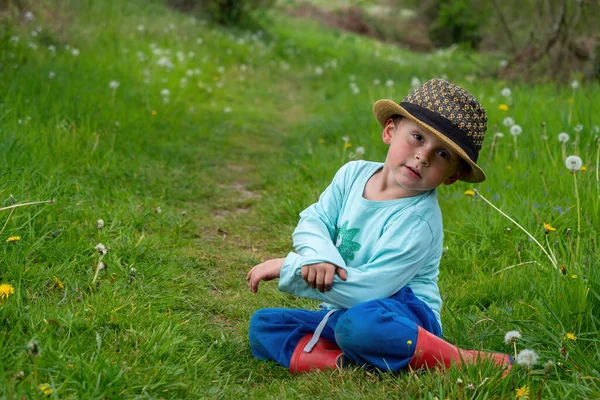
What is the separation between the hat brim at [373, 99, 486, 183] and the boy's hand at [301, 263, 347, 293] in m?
0.62

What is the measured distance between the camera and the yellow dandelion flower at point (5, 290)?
98.3 inches

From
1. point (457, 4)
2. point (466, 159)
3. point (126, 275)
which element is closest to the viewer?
point (466, 159)

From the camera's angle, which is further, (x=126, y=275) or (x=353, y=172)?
(x=126, y=275)

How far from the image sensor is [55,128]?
15.5 ft

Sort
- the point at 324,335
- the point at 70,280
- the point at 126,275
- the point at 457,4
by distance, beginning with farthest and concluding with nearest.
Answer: the point at 457,4 < the point at 126,275 < the point at 70,280 < the point at 324,335

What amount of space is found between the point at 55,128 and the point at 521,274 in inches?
135

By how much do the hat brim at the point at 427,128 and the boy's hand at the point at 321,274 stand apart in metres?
0.62

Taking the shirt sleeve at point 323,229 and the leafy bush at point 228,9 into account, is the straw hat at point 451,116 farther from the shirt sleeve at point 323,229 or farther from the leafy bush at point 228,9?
the leafy bush at point 228,9

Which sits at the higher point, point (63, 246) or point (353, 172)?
point (353, 172)

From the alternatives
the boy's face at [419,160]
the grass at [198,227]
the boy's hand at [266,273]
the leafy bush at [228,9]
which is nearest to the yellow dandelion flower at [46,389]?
the grass at [198,227]

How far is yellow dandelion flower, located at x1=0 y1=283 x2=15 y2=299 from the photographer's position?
250 cm

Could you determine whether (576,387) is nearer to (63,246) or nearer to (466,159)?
(466,159)

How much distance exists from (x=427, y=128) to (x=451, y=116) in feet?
0.36

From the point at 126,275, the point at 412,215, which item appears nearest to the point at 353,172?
the point at 412,215
